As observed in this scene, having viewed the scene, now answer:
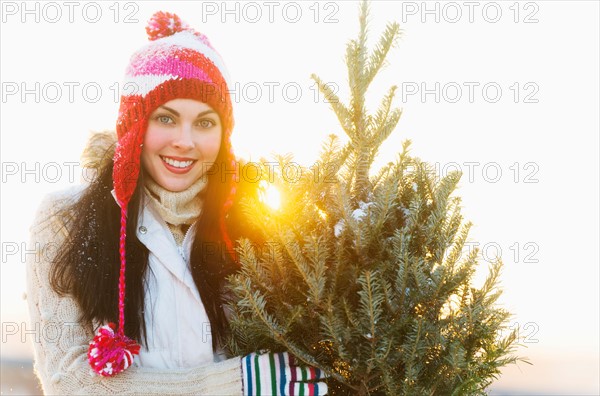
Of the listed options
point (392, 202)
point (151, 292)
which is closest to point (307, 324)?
point (392, 202)

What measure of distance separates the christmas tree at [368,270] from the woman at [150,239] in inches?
22.2

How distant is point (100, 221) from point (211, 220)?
0.50 metres

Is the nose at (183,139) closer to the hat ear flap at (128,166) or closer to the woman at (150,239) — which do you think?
the woman at (150,239)

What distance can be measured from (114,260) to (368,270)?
1.28 meters

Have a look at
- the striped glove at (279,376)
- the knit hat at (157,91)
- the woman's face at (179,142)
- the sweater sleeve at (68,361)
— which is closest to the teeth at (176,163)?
the woman's face at (179,142)

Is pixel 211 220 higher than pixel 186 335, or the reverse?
pixel 211 220

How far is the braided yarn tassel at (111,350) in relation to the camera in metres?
2.39

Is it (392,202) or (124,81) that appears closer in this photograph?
(392,202)

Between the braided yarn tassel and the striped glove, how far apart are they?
491 millimetres

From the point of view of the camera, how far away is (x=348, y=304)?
2.04 meters

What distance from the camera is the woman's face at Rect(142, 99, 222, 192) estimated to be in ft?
9.09

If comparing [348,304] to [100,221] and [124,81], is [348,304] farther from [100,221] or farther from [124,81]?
[124,81]

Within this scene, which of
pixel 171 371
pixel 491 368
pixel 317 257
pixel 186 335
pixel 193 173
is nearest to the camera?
pixel 317 257

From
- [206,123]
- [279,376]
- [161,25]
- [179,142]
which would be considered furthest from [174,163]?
[279,376]
